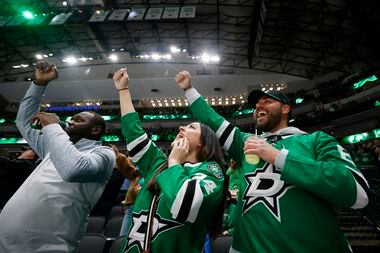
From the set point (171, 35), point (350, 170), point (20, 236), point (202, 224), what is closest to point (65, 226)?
point (20, 236)

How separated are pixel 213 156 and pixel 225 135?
0.21 metres

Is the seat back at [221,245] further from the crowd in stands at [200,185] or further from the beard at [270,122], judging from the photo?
the beard at [270,122]

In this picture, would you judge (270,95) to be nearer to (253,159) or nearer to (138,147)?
(253,159)

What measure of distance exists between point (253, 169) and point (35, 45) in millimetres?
21088

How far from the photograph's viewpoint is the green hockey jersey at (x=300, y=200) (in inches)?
53.6

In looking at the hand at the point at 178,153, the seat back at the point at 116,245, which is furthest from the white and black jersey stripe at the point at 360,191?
the seat back at the point at 116,245

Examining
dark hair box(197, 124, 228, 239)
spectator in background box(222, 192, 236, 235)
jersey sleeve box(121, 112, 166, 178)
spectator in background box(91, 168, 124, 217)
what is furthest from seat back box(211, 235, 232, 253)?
spectator in background box(91, 168, 124, 217)

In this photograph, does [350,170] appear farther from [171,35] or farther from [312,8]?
[171,35]

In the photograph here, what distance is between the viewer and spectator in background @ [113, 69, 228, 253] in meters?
1.40

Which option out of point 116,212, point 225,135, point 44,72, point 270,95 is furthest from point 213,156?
point 116,212

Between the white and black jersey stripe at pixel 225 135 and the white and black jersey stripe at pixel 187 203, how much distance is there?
67cm

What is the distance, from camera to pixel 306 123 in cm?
1717

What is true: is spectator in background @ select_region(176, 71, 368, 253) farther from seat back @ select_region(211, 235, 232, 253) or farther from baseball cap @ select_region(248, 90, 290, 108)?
seat back @ select_region(211, 235, 232, 253)

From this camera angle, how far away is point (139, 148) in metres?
1.96
